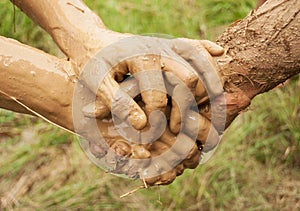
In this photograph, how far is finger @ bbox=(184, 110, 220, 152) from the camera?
4.41ft

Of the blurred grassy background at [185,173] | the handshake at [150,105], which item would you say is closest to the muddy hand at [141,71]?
the handshake at [150,105]

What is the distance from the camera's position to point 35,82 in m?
1.34

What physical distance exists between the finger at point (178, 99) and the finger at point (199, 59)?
0.22ft

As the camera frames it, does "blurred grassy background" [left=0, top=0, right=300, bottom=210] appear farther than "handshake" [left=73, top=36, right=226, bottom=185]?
Yes

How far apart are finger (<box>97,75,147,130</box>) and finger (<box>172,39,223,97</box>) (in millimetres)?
176

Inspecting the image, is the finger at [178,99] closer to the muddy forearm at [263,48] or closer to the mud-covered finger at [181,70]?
the mud-covered finger at [181,70]

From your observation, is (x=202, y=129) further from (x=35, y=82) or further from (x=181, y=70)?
(x=35, y=82)

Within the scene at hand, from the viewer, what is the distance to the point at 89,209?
2.26m

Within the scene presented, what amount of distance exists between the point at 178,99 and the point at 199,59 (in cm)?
11

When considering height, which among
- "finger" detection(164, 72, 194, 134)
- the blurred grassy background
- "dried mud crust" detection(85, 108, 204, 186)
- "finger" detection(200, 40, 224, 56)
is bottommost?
the blurred grassy background

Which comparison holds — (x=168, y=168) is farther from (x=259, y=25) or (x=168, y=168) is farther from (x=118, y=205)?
(x=118, y=205)

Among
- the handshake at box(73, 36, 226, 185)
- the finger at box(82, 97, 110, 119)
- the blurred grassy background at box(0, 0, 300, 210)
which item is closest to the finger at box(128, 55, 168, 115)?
the handshake at box(73, 36, 226, 185)


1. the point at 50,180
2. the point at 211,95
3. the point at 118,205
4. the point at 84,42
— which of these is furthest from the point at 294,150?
the point at 84,42

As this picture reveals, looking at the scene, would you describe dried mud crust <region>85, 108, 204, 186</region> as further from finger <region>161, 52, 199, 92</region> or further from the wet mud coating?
finger <region>161, 52, 199, 92</region>
